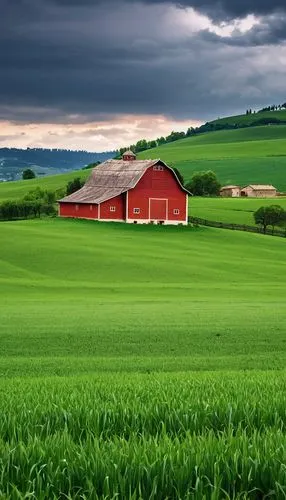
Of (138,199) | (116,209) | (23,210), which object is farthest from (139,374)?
(23,210)

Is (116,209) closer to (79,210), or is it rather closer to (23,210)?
(79,210)

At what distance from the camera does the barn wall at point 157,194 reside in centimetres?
8581

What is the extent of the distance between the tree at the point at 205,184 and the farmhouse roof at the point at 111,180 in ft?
170

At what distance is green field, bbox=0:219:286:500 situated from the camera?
4.89 m

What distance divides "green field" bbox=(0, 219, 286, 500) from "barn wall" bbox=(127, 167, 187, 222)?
23429 mm

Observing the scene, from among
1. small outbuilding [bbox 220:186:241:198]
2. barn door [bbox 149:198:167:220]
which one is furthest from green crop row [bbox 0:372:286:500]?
small outbuilding [bbox 220:186:241:198]

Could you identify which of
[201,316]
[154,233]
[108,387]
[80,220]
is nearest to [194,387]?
[108,387]

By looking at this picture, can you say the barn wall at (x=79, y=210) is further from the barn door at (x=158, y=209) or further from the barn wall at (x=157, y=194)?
the barn door at (x=158, y=209)

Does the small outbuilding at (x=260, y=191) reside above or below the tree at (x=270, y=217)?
above

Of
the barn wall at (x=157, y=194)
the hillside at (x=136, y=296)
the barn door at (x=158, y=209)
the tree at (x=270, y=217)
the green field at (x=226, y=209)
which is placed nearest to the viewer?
the hillside at (x=136, y=296)

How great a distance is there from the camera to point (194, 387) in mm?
9914

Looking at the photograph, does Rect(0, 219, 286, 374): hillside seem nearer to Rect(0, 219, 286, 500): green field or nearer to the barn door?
Rect(0, 219, 286, 500): green field

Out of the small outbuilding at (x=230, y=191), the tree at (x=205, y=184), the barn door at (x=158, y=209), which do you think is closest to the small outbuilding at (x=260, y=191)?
the small outbuilding at (x=230, y=191)

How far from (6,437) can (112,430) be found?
0.92m
